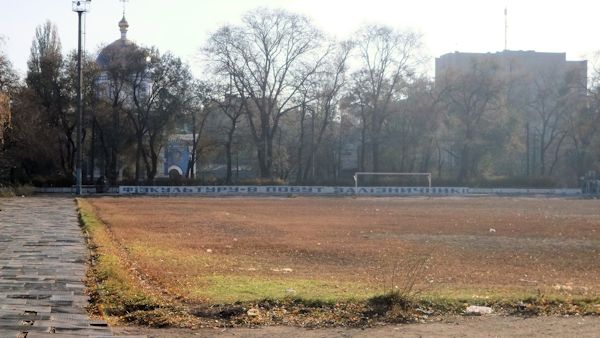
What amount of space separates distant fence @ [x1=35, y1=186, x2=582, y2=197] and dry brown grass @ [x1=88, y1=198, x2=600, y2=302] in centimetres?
4075

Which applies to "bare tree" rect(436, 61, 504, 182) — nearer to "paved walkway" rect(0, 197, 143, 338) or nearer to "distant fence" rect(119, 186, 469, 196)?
"distant fence" rect(119, 186, 469, 196)

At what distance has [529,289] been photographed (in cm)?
1158

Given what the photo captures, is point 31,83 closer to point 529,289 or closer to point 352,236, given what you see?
point 352,236

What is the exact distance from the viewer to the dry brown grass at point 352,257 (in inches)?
448

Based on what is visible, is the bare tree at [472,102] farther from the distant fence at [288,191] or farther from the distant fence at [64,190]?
the distant fence at [64,190]

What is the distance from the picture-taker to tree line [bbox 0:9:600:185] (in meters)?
70.9

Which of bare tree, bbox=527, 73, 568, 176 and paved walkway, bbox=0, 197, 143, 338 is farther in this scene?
bare tree, bbox=527, 73, 568, 176

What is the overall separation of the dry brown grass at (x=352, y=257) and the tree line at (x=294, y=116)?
143 feet

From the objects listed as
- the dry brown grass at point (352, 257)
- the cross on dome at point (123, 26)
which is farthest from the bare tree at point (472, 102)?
the dry brown grass at point (352, 257)

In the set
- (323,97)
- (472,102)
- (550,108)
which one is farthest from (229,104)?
(550,108)

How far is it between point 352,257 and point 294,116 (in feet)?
221

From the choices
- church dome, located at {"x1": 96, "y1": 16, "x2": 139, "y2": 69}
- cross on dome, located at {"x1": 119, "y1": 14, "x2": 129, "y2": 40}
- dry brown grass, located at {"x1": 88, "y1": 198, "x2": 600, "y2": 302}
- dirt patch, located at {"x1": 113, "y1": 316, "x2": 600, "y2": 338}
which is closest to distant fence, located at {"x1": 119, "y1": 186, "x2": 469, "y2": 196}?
church dome, located at {"x1": 96, "y1": 16, "x2": 139, "y2": 69}

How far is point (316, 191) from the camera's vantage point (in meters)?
75.9

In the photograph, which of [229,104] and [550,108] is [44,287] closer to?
[229,104]
